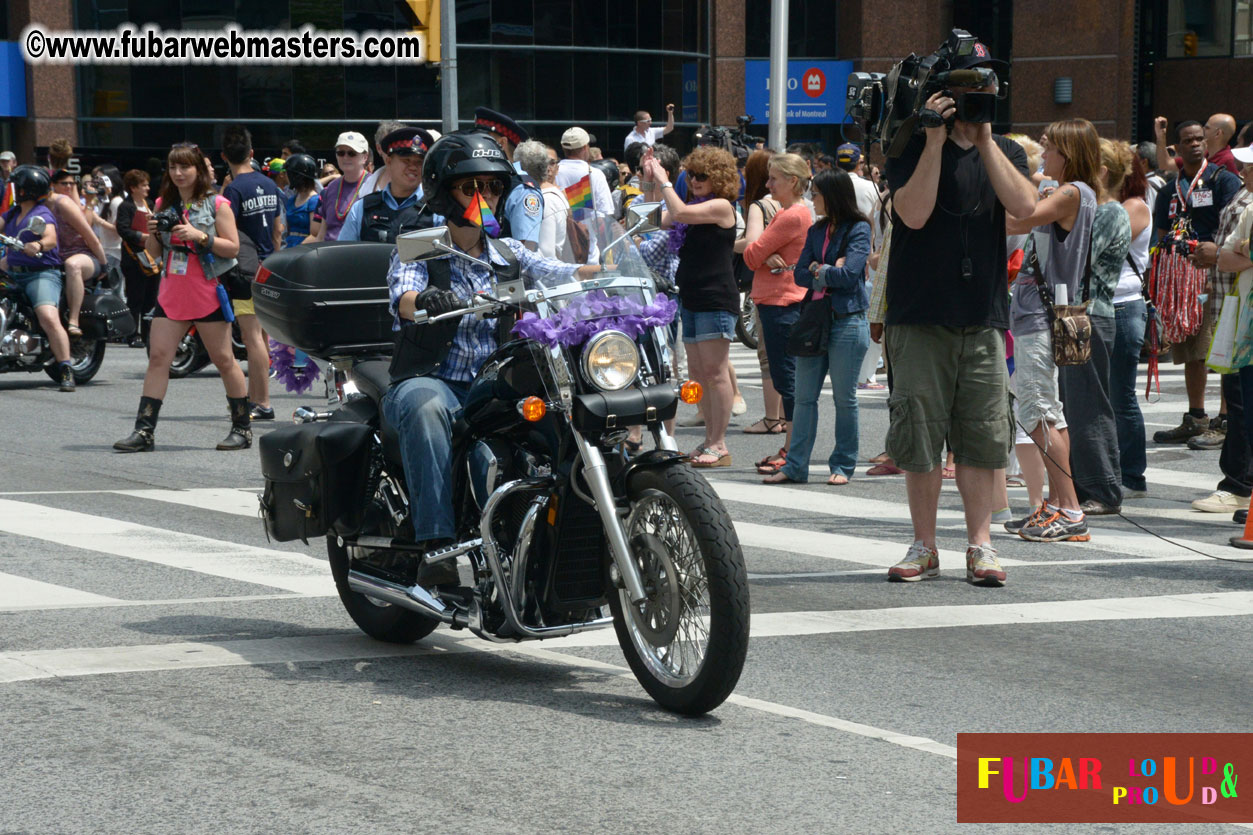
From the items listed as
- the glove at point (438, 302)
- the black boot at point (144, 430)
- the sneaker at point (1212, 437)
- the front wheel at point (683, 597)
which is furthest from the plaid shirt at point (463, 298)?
the sneaker at point (1212, 437)

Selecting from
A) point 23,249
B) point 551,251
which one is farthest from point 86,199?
point 551,251

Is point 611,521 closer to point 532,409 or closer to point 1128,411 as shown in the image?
point 532,409

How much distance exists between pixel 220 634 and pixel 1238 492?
6.05m

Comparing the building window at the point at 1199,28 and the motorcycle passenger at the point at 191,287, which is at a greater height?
the building window at the point at 1199,28

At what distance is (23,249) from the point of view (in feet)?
51.8

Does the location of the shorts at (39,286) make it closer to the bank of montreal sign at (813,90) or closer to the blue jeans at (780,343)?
the blue jeans at (780,343)

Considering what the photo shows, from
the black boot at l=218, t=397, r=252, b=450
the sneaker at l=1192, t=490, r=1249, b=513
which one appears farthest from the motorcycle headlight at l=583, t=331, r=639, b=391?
the black boot at l=218, t=397, r=252, b=450

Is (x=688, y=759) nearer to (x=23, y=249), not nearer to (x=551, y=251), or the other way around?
(x=551, y=251)

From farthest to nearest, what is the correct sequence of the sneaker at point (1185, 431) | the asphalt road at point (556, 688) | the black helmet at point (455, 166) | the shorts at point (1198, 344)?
the sneaker at point (1185, 431) → the shorts at point (1198, 344) → the black helmet at point (455, 166) → the asphalt road at point (556, 688)

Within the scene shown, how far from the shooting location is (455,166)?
19.3 feet

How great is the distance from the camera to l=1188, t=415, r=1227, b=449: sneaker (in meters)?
12.4

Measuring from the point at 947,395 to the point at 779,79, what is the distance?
65.0 ft

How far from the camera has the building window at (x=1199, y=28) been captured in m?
45.9

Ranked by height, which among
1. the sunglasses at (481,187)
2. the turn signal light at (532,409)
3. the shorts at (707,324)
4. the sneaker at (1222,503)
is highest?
the sunglasses at (481,187)
